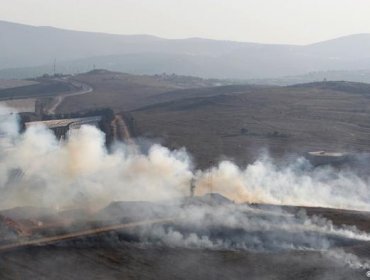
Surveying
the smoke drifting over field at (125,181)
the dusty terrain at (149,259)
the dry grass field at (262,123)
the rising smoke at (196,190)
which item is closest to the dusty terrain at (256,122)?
the dry grass field at (262,123)

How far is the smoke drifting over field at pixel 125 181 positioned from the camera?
60469mm

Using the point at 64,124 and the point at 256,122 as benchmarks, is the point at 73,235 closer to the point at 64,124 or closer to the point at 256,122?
the point at 64,124

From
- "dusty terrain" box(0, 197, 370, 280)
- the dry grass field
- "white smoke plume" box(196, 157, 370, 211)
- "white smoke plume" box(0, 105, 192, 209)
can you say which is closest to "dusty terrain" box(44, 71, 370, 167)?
the dry grass field

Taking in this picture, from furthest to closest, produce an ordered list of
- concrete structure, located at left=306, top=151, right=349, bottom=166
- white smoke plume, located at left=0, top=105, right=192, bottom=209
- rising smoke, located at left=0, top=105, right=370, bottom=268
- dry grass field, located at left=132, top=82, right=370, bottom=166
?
dry grass field, located at left=132, top=82, right=370, bottom=166, concrete structure, located at left=306, top=151, right=349, bottom=166, white smoke plume, located at left=0, top=105, right=192, bottom=209, rising smoke, located at left=0, top=105, right=370, bottom=268

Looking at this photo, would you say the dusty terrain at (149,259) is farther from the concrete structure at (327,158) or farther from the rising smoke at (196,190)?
the concrete structure at (327,158)

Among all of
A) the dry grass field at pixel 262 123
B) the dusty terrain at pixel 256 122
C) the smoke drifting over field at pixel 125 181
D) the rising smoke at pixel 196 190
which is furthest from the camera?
the dry grass field at pixel 262 123

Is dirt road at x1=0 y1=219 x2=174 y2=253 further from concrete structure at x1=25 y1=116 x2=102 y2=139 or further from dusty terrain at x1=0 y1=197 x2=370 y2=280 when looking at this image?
concrete structure at x1=25 y1=116 x2=102 y2=139

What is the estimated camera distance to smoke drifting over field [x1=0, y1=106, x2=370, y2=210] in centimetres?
6047

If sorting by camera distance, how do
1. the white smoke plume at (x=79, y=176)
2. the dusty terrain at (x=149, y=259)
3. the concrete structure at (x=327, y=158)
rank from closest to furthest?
the dusty terrain at (x=149, y=259) → the white smoke plume at (x=79, y=176) → the concrete structure at (x=327, y=158)

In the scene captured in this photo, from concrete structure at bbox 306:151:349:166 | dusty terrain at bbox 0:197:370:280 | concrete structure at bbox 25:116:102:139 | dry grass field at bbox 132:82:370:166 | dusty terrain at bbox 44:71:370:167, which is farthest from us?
concrete structure at bbox 25:116:102:139

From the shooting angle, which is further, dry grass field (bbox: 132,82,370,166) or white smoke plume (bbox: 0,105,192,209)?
dry grass field (bbox: 132,82,370,166)

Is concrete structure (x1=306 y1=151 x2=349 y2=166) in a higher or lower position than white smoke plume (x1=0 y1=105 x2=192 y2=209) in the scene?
lower

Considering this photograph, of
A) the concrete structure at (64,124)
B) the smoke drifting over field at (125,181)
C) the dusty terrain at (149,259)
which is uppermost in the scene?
the dusty terrain at (149,259)

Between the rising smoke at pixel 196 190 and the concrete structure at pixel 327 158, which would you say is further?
the concrete structure at pixel 327 158
